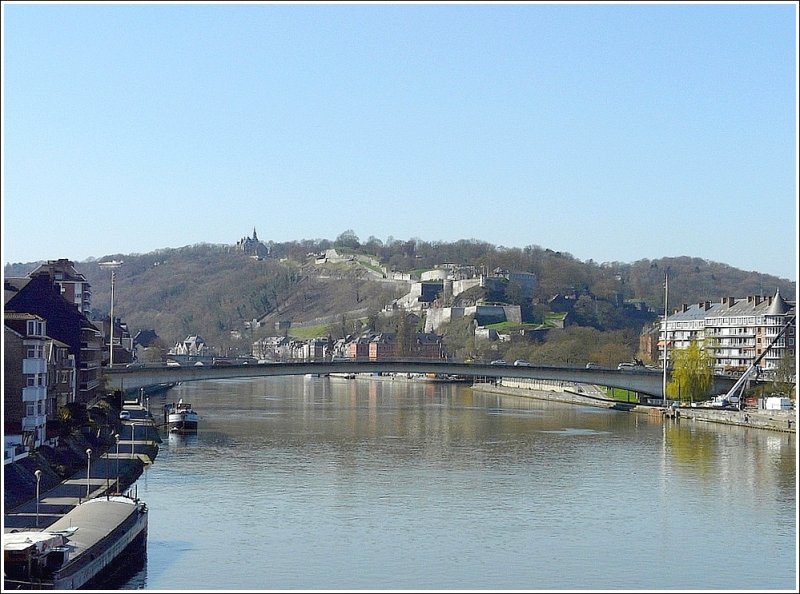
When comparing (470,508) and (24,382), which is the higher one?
(24,382)

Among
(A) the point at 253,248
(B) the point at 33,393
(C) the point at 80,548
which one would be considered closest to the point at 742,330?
(B) the point at 33,393

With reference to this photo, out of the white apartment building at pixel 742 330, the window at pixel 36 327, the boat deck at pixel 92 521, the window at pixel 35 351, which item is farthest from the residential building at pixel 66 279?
the white apartment building at pixel 742 330

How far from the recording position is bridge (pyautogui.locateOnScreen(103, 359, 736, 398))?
4044 centimetres

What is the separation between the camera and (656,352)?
70125 millimetres

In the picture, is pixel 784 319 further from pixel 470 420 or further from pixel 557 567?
pixel 557 567

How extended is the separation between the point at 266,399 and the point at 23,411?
104 ft

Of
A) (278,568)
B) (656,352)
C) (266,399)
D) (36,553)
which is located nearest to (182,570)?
(278,568)

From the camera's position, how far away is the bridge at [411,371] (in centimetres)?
Answer: 4044

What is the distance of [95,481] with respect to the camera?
2109 centimetres

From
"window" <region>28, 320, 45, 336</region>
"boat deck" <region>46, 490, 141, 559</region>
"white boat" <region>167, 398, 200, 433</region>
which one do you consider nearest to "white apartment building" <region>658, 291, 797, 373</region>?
"white boat" <region>167, 398, 200, 433</region>

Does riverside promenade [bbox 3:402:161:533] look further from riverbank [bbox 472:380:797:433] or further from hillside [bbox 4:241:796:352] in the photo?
hillside [bbox 4:241:796:352]

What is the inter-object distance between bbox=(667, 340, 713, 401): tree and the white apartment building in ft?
23.0

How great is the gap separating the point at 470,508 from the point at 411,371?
928 inches

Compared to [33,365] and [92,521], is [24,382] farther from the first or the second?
[92,521]
